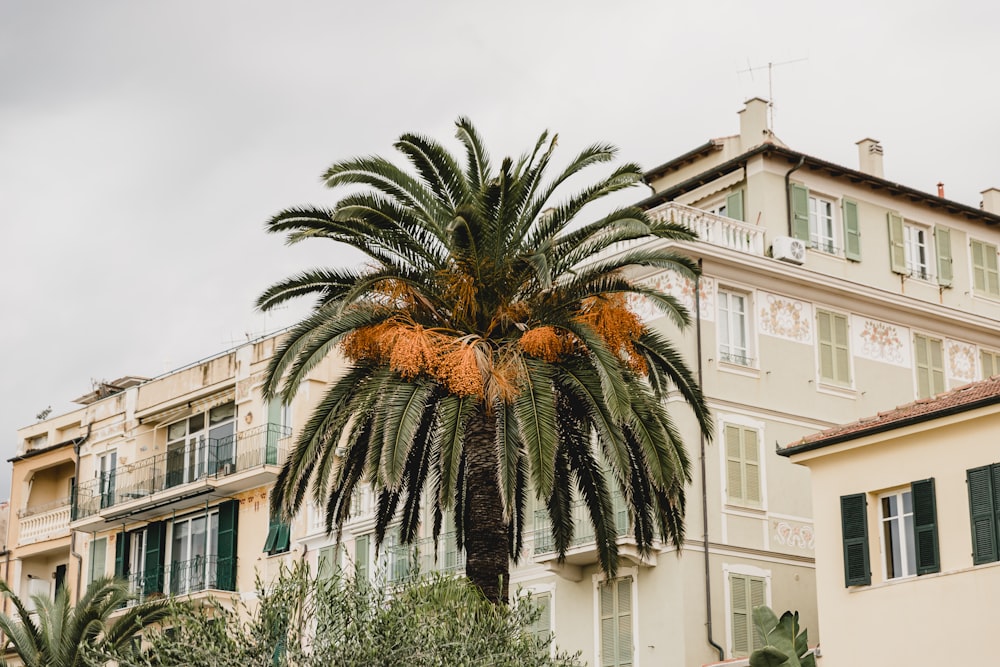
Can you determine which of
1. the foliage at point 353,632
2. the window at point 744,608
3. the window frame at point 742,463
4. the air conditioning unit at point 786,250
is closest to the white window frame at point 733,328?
the air conditioning unit at point 786,250

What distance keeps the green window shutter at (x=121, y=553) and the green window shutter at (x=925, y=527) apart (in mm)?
30902

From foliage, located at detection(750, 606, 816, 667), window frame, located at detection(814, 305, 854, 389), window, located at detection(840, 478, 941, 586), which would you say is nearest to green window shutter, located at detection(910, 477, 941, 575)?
window, located at detection(840, 478, 941, 586)

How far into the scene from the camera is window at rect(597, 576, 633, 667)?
119 feet

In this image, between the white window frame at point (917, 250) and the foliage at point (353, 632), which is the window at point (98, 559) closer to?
the white window frame at point (917, 250)

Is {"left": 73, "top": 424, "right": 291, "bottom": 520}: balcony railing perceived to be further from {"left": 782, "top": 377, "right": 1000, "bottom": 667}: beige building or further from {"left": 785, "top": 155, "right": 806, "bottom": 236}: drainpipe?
{"left": 782, "top": 377, "right": 1000, "bottom": 667}: beige building

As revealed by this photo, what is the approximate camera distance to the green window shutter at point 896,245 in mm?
41594

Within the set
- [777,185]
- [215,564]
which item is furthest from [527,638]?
[215,564]

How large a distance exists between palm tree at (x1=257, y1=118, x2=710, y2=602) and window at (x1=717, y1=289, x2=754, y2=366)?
888 cm

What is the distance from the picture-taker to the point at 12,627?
4112cm

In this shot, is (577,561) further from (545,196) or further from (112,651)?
(112,651)

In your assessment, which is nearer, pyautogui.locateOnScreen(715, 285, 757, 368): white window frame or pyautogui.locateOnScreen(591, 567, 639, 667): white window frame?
pyautogui.locateOnScreen(591, 567, 639, 667): white window frame

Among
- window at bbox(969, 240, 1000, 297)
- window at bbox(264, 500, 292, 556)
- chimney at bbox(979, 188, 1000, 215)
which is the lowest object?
window at bbox(264, 500, 292, 556)

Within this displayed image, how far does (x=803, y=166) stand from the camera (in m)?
40.1

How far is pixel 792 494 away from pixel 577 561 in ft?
15.6
